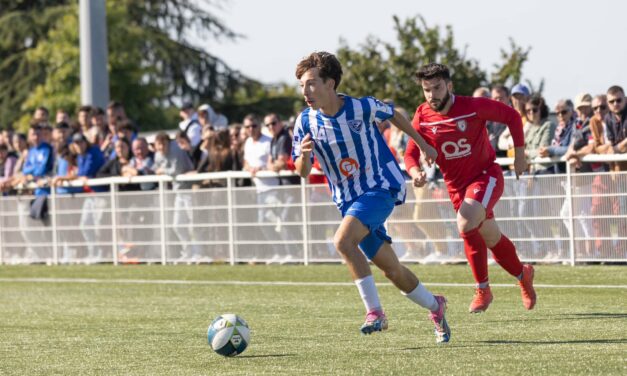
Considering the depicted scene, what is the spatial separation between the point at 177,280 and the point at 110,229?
3911mm

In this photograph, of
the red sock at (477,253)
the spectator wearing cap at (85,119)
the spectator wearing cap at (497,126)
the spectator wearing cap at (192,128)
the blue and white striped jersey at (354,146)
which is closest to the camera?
the blue and white striped jersey at (354,146)

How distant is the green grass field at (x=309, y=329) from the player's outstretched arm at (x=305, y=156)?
1.15 m

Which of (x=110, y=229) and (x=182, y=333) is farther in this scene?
(x=110, y=229)

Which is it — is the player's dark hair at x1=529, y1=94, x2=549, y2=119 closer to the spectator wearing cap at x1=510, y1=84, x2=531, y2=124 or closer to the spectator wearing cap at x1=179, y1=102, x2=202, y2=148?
the spectator wearing cap at x1=510, y1=84, x2=531, y2=124

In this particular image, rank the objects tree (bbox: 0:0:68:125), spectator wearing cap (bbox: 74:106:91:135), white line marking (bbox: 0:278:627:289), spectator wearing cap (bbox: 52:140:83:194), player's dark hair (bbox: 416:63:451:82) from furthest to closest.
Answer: tree (bbox: 0:0:68:125), spectator wearing cap (bbox: 74:106:91:135), spectator wearing cap (bbox: 52:140:83:194), white line marking (bbox: 0:278:627:289), player's dark hair (bbox: 416:63:451:82)

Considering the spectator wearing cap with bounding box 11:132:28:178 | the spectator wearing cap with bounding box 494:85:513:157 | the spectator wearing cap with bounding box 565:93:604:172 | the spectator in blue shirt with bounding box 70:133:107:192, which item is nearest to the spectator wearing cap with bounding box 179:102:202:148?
the spectator in blue shirt with bounding box 70:133:107:192

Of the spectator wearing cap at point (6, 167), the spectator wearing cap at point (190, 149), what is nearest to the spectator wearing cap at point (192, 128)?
the spectator wearing cap at point (190, 149)

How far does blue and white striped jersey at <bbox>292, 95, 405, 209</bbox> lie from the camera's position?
8938 millimetres

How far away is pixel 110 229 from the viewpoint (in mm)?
19688

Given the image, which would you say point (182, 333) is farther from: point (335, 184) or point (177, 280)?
point (177, 280)

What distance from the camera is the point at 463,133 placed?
35.1 feet

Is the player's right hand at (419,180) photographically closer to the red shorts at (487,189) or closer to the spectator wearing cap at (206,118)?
the red shorts at (487,189)

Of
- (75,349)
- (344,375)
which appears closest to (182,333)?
(75,349)

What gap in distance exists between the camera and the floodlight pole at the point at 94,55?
81.9ft
